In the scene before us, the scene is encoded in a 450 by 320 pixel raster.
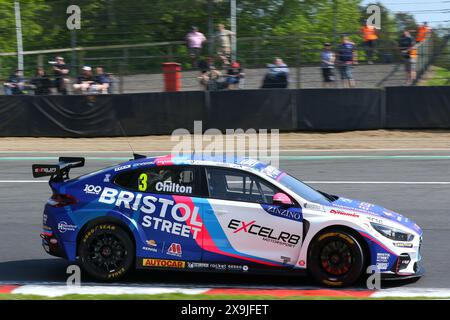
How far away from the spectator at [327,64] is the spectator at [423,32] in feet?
8.51

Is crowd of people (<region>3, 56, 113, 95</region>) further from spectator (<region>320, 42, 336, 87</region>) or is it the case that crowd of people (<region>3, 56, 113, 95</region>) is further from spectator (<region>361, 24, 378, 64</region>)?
spectator (<region>361, 24, 378, 64</region>)

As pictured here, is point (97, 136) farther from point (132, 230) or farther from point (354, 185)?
point (132, 230)

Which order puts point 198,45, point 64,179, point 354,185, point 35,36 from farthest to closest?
point 35,36
point 198,45
point 354,185
point 64,179

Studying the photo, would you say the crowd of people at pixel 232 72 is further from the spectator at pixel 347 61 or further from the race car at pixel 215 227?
the race car at pixel 215 227

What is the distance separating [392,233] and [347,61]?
46.4ft

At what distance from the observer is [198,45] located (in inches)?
957

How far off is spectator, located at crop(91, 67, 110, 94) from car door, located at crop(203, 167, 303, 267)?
14.7m

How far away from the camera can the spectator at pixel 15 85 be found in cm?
2244

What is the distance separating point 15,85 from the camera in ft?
73.9

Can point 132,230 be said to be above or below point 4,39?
below

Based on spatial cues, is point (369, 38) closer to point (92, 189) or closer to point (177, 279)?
point (177, 279)

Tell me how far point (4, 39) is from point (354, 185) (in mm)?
19061

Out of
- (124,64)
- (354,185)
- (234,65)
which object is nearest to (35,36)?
(124,64)

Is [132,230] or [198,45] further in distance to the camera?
[198,45]
